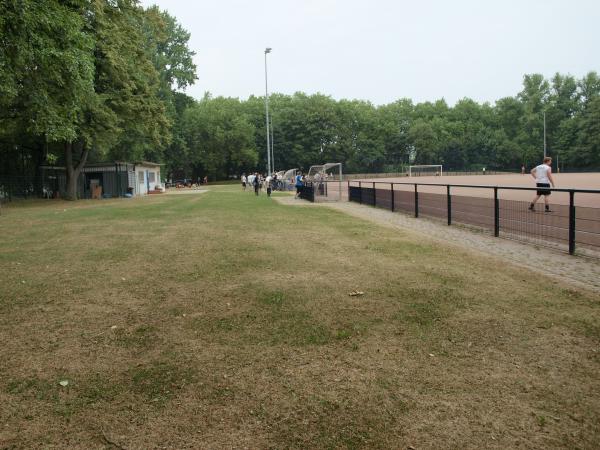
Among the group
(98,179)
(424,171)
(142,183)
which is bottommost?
(142,183)

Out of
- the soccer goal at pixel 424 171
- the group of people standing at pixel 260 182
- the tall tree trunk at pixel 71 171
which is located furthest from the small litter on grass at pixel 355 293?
the soccer goal at pixel 424 171

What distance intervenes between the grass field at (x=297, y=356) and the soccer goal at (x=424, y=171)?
8618 centimetres

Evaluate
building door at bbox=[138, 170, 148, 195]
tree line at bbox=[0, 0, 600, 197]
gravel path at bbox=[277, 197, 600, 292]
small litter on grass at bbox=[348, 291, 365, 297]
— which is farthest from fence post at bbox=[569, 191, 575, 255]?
building door at bbox=[138, 170, 148, 195]

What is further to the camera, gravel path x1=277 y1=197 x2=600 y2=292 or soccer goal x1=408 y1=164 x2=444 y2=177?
soccer goal x1=408 y1=164 x2=444 y2=177

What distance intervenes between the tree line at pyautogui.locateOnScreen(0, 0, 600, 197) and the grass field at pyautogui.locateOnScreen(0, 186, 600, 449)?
965 centimetres

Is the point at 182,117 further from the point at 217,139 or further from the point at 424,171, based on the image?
the point at 424,171

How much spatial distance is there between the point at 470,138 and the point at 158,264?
10887cm

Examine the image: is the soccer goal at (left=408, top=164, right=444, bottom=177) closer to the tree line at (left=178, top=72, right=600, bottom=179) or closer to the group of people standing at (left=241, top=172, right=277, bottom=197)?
the tree line at (left=178, top=72, right=600, bottom=179)

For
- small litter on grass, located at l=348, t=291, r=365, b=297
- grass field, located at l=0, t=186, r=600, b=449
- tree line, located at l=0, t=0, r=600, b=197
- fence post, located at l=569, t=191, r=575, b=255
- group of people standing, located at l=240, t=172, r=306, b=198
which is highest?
tree line, located at l=0, t=0, r=600, b=197

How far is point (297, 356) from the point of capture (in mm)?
4184

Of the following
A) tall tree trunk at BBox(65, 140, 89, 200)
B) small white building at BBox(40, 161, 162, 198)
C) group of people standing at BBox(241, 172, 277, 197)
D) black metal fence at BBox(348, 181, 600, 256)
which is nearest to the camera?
black metal fence at BBox(348, 181, 600, 256)

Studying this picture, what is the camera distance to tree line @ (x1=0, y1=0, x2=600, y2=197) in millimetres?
16812

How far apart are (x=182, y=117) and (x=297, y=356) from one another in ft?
227

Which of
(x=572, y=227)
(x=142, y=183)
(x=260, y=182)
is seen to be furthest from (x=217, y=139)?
(x=572, y=227)
